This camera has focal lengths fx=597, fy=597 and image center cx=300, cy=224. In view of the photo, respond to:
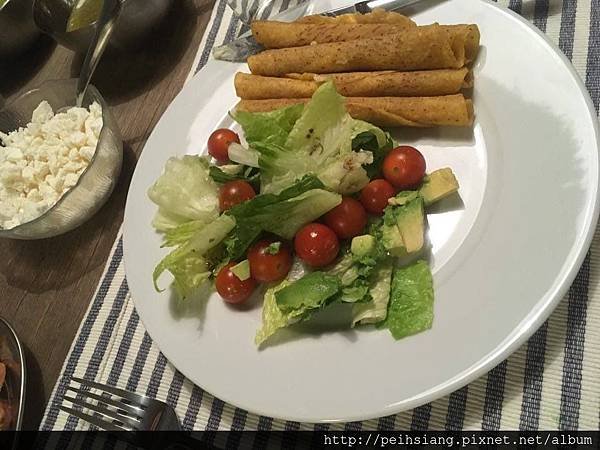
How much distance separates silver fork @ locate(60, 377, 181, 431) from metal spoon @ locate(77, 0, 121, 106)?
1.06 m

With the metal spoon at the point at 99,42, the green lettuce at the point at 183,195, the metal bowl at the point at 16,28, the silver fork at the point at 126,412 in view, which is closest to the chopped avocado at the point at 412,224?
the green lettuce at the point at 183,195

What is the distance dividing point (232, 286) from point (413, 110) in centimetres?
67

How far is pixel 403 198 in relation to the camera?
1460 mm

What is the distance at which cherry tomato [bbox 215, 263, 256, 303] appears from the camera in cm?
147

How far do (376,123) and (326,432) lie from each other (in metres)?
0.83

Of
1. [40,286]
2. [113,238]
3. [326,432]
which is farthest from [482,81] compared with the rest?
[40,286]

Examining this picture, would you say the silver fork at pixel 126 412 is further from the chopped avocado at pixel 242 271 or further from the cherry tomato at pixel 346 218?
the cherry tomato at pixel 346 218

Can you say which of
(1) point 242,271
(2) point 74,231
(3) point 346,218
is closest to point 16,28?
(2) point 74,231

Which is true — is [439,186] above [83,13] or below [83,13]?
below

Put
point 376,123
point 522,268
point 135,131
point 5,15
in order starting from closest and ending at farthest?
point 522,268 → point 376,123 → point 135,131 → point 5,15

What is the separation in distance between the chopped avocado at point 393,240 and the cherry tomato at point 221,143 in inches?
21.6

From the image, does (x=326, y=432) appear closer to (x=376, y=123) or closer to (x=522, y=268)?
(x=522, y=268)

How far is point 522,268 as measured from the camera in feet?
4.09

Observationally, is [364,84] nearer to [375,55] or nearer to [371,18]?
[375,55]
